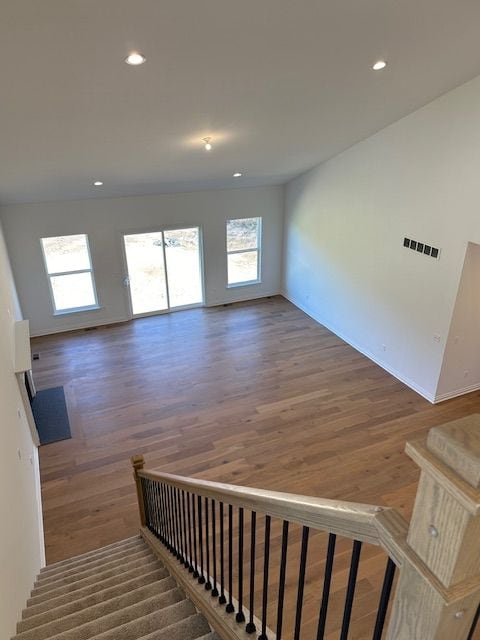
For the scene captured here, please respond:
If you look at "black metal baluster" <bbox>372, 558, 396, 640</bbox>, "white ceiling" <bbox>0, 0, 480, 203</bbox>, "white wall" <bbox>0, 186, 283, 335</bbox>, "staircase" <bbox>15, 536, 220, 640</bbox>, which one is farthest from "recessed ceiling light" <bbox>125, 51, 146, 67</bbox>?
"white wall" <bbox>0, 186, 283, 335</bbox>

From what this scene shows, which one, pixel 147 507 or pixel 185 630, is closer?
pixel 185 630

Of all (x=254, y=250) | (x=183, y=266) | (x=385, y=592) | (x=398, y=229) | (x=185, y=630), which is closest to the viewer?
(x=385, y=592)

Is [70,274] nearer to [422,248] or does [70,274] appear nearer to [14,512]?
[14,512]

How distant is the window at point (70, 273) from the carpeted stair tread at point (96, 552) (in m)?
5.47

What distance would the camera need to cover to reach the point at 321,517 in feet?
3.44

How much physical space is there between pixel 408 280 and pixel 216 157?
348 cm

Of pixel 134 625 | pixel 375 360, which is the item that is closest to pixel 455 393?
pixel 375 360

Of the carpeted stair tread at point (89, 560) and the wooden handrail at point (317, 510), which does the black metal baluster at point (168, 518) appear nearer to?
the carpeted stair tread at point (89, 560)

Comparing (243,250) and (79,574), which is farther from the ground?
(243,250)

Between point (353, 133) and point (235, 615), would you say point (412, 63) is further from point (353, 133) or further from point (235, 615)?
point (235, 615)

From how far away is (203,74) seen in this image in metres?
3.78

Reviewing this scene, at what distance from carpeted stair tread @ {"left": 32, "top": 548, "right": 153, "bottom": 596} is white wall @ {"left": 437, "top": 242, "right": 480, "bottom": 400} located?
4.73 meters

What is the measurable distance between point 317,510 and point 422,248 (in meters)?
5.71

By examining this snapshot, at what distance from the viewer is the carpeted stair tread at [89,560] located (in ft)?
12.0
